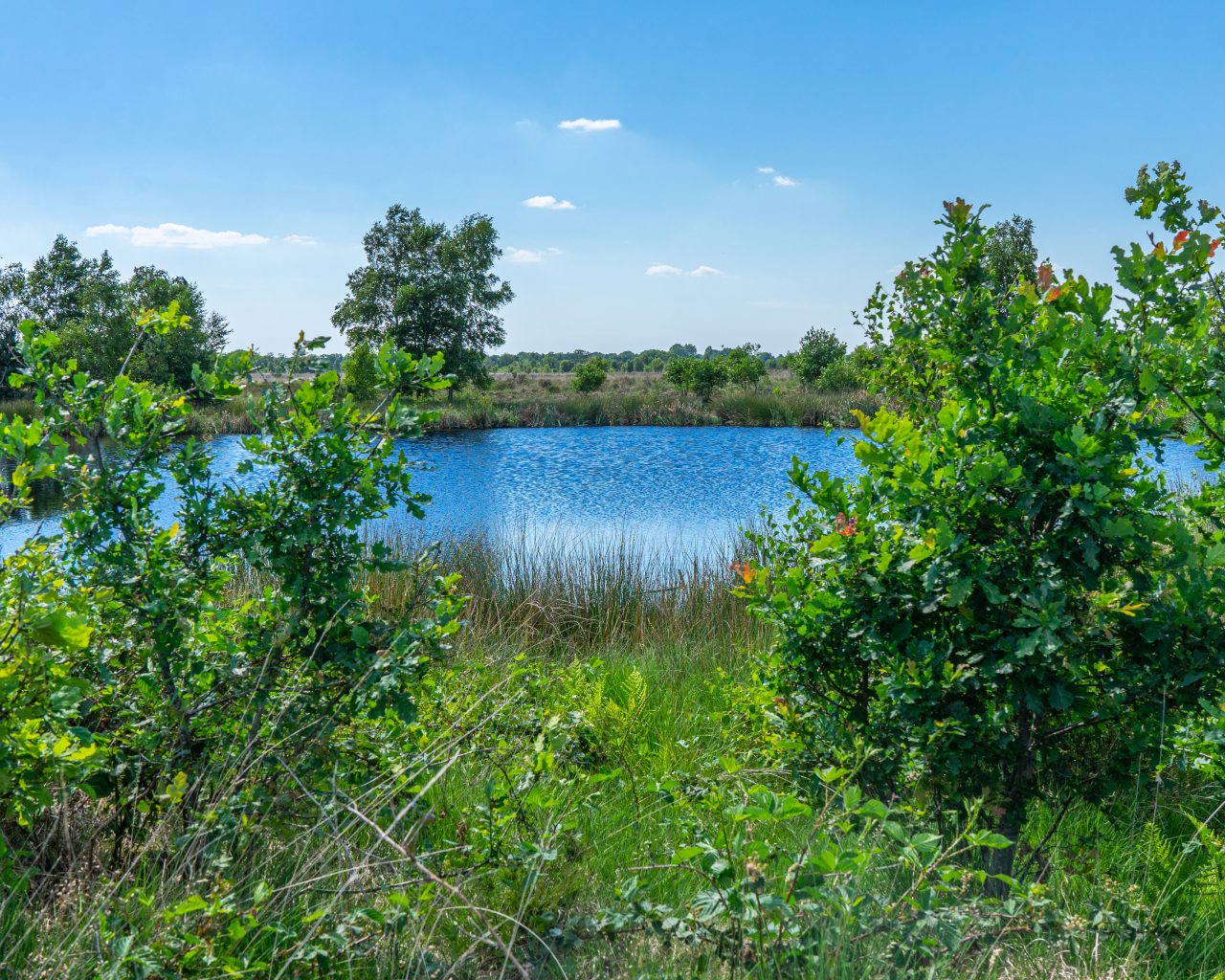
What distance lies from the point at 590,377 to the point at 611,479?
22977mm

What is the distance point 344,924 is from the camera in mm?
1834

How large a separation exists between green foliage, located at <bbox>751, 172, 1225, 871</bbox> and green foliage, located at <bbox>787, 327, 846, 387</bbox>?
36503 millimetres

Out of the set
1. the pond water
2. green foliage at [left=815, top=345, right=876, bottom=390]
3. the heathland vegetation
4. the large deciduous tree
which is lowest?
the pond water

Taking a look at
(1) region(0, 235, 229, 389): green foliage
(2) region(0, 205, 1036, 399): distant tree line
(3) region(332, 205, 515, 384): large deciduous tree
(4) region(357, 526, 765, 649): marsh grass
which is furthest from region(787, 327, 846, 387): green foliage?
(4) region(357, 526, 765, 649): marsh grass

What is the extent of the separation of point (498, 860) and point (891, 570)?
4.32ft

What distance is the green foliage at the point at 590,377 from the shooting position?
139ft

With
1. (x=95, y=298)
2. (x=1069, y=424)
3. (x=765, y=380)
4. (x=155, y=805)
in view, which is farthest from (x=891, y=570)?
(x=765, y=380)

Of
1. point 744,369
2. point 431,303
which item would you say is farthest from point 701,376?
point 431,303

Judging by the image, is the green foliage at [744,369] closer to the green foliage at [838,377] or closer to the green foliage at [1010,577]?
the green foliage at [838,377]

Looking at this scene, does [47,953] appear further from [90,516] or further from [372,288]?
[372,288]

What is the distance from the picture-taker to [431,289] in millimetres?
40469

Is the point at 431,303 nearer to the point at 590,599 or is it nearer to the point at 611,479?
the point at 611,479

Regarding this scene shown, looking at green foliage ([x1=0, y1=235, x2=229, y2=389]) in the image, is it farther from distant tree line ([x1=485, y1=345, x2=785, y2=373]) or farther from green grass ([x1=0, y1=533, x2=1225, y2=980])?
distant tree line ([x1=485, y1=345, x2=785, y2=373])

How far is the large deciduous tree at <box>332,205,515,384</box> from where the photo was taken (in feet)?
133
